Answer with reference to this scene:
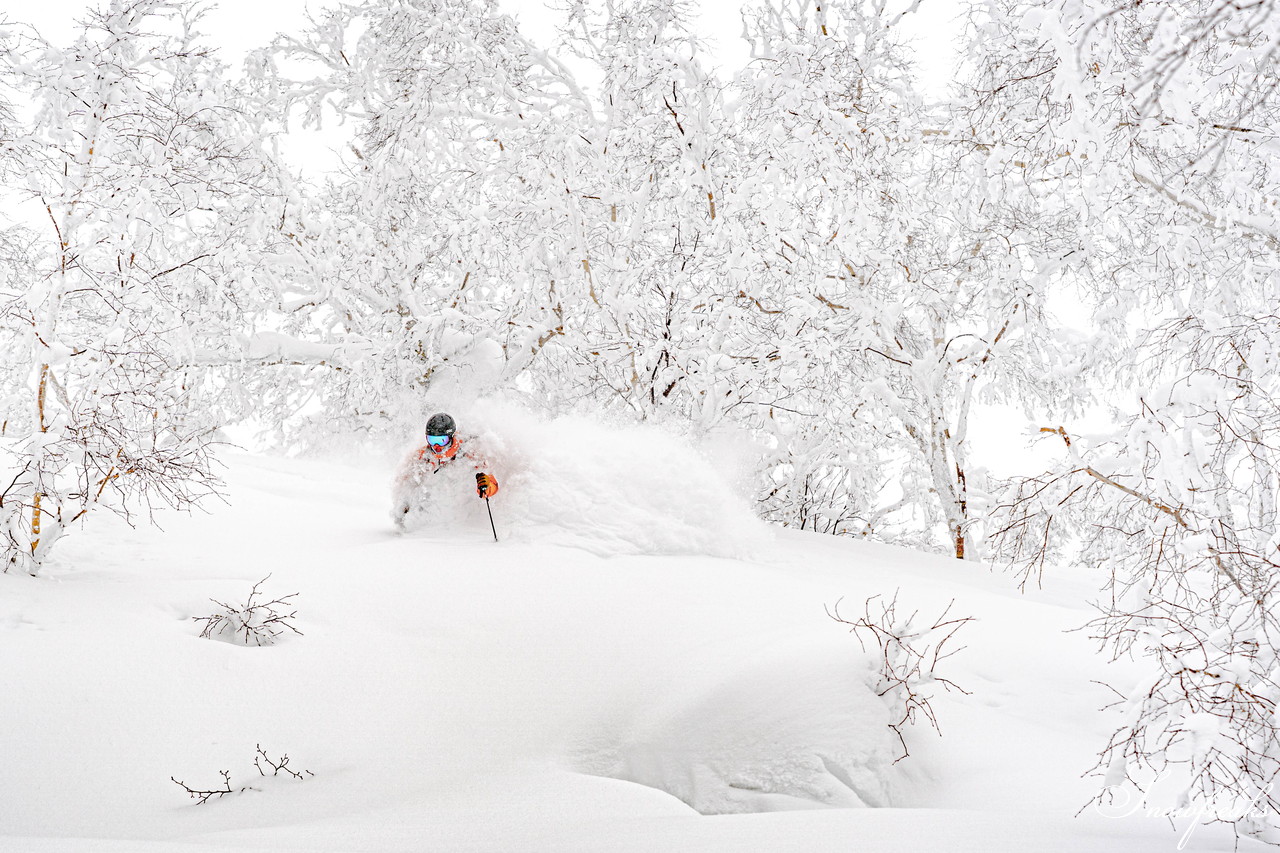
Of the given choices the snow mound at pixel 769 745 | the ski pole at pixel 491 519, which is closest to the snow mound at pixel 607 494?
the ski pole at pixel 491 519

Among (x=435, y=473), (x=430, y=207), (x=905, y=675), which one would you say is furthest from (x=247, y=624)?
(x=430, y=207)

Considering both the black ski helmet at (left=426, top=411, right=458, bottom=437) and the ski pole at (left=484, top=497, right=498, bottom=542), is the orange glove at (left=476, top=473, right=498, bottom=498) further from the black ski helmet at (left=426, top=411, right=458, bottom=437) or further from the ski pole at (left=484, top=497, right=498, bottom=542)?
the black ski helmet at (left=426, top=411, right=458, bottom=437)

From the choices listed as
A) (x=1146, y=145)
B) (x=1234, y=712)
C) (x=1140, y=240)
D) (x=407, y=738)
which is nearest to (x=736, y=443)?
(x=1140, y=240)

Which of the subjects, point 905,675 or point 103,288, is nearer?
point 905,675

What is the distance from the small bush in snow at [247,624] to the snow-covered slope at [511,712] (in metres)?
0.10

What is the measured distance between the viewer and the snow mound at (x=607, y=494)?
5969 millimetres

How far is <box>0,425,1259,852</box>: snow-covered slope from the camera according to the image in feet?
8.61

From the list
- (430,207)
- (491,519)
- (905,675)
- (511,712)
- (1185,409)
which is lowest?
(511,712)

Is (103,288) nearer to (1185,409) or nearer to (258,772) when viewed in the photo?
(258,772)

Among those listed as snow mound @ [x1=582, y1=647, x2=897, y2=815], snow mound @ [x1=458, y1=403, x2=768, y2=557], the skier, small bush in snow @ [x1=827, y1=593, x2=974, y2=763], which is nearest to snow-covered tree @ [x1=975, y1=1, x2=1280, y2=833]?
small bush in snow @ [x1=827, y1=593, x2=974, y2=763]

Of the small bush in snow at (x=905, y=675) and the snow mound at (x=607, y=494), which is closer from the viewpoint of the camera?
the small bush in snow at (x=905, y=675)

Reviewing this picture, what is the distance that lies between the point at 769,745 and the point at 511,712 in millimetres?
1075

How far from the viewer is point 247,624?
13.2ft

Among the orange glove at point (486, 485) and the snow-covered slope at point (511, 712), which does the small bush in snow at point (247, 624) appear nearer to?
the snow-covered slope at point (511, 712)
